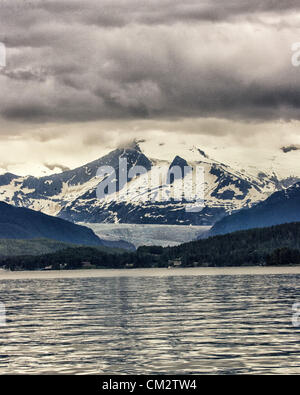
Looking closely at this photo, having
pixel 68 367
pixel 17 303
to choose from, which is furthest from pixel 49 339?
pixel 17 303

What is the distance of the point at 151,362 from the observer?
2655 inches

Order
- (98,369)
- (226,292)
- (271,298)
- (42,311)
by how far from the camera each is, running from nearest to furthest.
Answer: (98,369) → (42,311) → (271,298) → (226,292)

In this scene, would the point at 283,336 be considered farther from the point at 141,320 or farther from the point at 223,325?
the point at 141,320

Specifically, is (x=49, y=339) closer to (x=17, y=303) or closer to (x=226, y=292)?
(x=17, y=303)

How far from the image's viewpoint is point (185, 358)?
69375 millimetres

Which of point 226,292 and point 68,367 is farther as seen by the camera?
point 226,292
